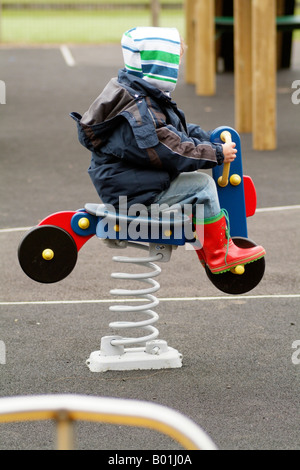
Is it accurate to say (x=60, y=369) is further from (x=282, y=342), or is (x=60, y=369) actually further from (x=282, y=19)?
(x=282, y=19)

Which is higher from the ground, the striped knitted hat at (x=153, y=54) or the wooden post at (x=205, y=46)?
the wooden post at (x=205, y=46)

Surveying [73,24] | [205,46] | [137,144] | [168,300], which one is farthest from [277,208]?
[73,24]

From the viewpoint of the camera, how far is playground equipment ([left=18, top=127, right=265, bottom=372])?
4.39 m

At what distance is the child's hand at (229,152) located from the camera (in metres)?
4.36

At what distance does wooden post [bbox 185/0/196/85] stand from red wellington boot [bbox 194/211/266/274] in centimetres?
1175

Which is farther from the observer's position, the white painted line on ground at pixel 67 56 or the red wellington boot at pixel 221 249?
the white painted line on ground at pixel 67 56

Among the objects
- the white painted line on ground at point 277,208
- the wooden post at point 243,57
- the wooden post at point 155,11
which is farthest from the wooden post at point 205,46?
the wooden post at point 155,11

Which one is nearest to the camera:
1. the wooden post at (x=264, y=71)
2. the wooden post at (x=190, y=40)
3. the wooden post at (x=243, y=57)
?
the wooden post at (x=264, y=71)

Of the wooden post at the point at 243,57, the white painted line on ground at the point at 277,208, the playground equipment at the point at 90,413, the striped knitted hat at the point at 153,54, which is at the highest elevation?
the wooden post at the point at 243,57

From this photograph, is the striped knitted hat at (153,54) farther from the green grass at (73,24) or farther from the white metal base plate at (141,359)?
the green grass at (73,24)

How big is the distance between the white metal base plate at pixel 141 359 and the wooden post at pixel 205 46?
10.3 metres

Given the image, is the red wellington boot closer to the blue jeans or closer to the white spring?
the blue jeans

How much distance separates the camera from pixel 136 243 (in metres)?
4.61

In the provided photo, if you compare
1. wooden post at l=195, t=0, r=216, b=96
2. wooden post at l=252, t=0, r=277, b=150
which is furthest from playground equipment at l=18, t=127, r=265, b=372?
wooden post at l=195, t=0, r=216, b=96
